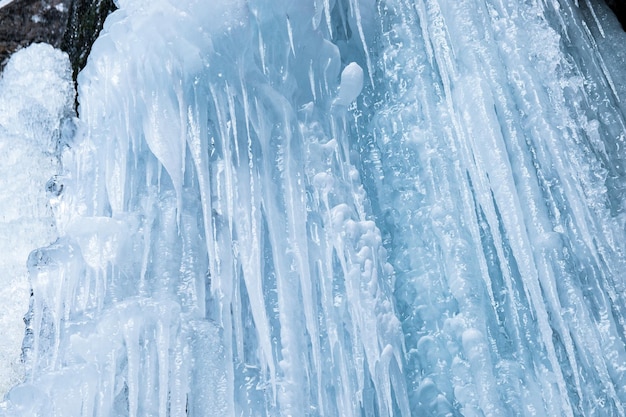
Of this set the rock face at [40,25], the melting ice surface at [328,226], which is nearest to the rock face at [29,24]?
the rock face at [40,25]

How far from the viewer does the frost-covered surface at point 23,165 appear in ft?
12.3

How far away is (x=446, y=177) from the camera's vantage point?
2.24m

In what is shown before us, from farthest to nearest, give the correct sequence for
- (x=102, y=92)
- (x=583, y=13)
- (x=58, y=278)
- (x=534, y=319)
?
(x=583, y=13)
(x=102, y=92)
(x=58, y=278)
(x=534, y=319)

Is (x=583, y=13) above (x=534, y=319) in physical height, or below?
above

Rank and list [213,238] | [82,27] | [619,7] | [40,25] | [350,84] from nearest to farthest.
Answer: [213,238]
[350,84]
[619,7]
[82,27]
[40,25]

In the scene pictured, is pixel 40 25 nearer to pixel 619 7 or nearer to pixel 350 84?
pixel 350 84

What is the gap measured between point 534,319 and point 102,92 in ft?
4.73

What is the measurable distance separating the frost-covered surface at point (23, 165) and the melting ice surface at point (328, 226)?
152cm

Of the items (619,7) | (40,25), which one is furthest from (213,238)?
(40,25)

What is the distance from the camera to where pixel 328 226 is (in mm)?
2170

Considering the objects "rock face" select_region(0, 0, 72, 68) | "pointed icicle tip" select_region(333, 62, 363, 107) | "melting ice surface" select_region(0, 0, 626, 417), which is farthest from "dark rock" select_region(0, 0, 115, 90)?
"pointed icicle tip" select_region(333, 62, 363, 107)

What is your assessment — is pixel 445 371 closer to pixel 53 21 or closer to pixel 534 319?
pixel 534 319

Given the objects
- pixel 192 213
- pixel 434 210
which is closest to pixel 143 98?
pixel 192 213

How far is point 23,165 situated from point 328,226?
255 centimetres
